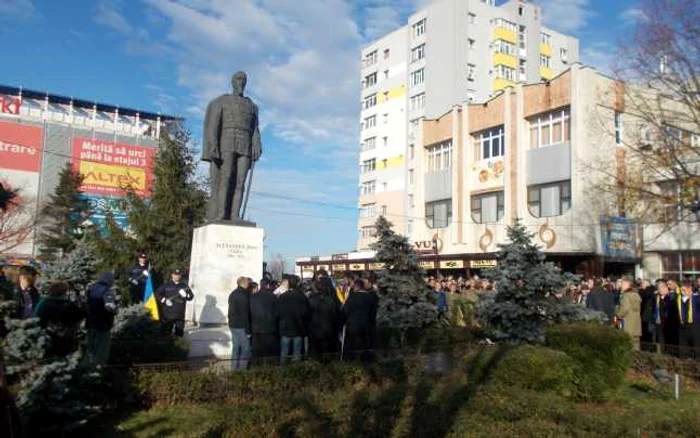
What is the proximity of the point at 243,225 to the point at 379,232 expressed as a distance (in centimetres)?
462

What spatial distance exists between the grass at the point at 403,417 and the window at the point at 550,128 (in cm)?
2689

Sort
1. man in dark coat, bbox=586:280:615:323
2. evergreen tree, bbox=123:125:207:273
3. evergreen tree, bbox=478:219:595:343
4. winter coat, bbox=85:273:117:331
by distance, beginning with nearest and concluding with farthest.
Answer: winter coat, bbox=85:273:117:331
evergreen tree, bbox=478:219:595:343
man in dark coat, bbox=586:280:615:323
evergreen tree, bbox=123:125:207:273

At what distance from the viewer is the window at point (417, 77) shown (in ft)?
205

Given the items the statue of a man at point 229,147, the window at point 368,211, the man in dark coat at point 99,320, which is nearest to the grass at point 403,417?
the man in dark coat at point 99,320

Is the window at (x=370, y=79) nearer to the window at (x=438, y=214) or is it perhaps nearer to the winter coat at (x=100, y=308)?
the window at (x=438, y=214)

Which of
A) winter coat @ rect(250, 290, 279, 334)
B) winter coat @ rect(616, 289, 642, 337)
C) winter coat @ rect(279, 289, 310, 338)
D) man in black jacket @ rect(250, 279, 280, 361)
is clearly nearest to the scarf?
winter coat @ rect(616, 289, 642, 337)

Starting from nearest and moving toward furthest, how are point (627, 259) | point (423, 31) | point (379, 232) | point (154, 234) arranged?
point (379, 232) → point (154, 234) → point (627, 259) → point (423, 31)

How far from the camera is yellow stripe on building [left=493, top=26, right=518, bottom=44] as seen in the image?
60.9m

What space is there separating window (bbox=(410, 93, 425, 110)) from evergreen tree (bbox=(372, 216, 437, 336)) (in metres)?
47.7

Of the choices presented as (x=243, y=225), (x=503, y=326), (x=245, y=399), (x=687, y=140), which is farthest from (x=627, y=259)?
(x=245, y=399)

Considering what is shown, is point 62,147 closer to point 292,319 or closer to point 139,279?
point 139,279

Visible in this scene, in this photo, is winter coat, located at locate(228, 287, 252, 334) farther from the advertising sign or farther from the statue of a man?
the advertising sign

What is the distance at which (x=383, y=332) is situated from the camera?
14.1 metres

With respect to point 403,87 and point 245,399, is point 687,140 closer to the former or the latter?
point 245,399
